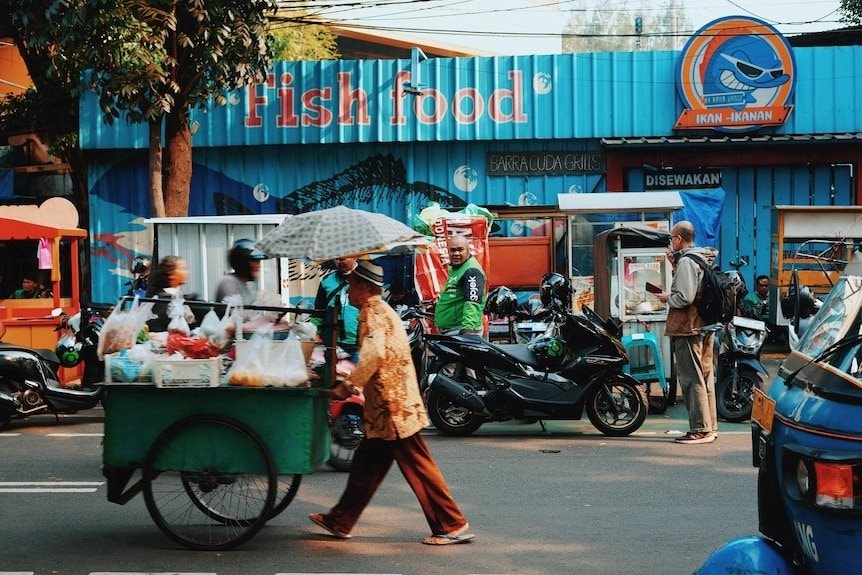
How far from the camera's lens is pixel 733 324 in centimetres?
988

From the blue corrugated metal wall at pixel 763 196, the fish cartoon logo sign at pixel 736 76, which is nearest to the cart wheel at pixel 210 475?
the fish cartoon logo sign at pixel 736 76

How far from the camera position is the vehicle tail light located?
2.82 metres

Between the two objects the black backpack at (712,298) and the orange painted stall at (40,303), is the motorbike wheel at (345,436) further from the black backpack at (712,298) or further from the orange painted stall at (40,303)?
the orange painted stall at (40,303)

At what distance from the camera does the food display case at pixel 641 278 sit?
11.2 m

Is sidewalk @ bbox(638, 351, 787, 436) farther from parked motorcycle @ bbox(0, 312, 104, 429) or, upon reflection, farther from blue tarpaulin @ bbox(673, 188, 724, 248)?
parked motorcycle @ bbox(0, 312, 104, 429)

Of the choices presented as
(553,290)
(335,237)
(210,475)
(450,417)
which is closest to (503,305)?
(553,290)

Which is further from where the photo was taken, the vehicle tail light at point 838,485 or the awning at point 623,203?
the awning at point 623,203

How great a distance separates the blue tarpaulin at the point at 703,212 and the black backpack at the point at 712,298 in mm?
6782

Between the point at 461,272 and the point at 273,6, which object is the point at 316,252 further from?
the point at 273,6

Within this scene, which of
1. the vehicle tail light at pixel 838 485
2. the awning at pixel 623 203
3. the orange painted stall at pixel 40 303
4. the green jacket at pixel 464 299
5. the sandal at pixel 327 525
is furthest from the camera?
the awning at pixel 623 203

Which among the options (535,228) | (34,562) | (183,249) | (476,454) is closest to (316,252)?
(34,562)

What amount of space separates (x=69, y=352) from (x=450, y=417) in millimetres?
4015

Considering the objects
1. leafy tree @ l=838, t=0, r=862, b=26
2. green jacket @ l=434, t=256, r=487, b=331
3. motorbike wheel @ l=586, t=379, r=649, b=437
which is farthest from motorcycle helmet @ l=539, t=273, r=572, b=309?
leafy tree @ l=838, t=0, r=862, b=26

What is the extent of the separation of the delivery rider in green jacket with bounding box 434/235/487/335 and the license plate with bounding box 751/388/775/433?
621 centimetres
